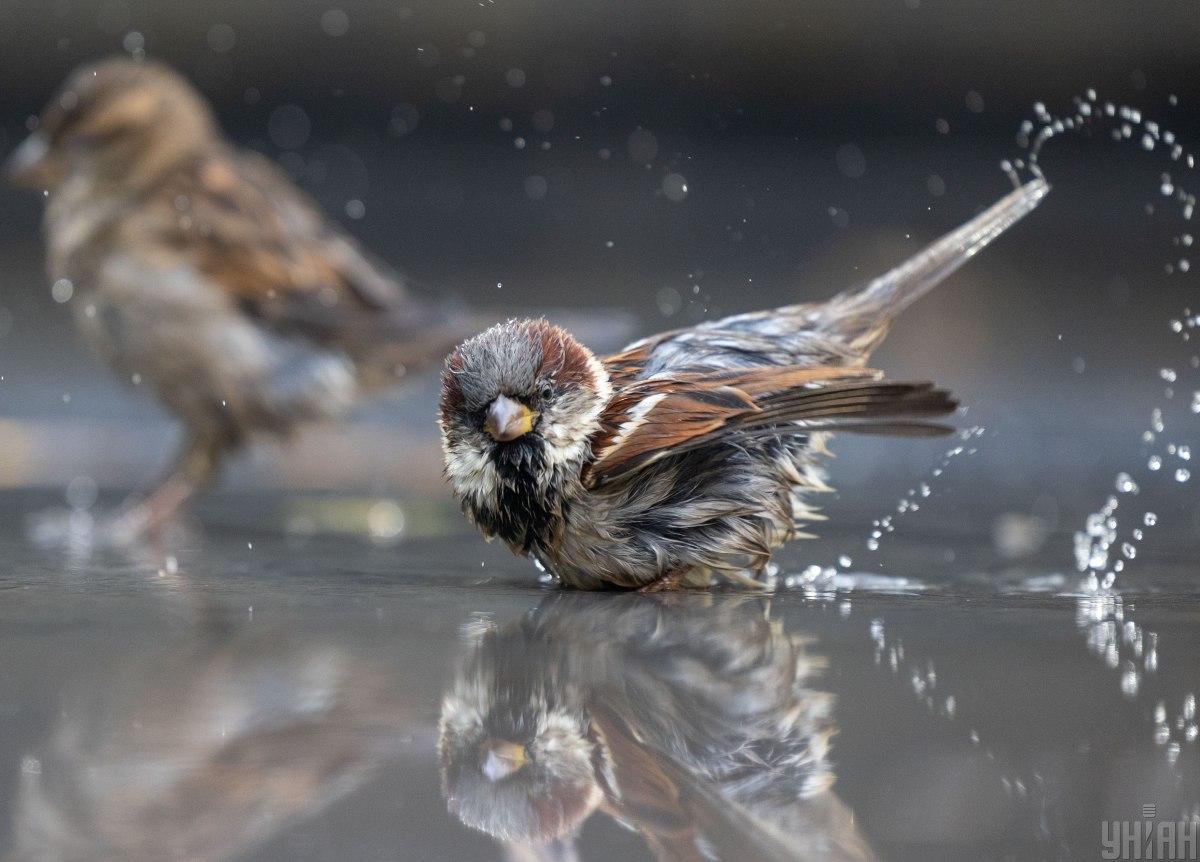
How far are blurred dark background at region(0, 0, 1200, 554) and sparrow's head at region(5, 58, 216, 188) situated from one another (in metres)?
2.51

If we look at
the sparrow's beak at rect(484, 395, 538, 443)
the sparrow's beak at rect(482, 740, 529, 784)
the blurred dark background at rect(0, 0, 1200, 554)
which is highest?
the blurred dark background at rect(0, 0, 1200, 554)

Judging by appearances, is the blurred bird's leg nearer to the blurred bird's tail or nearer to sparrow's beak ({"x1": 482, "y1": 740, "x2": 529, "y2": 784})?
the blurred bird's tail

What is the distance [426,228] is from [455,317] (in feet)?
10.0

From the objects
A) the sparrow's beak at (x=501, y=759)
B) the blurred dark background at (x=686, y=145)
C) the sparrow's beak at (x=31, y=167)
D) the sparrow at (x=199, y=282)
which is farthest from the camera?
the blurred dark background at (x=686, y=145)

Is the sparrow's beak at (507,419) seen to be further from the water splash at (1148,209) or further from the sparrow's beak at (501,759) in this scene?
the water splash at (1148,209)

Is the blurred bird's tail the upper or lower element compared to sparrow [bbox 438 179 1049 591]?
upper

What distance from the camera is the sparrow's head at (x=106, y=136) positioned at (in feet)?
14.8

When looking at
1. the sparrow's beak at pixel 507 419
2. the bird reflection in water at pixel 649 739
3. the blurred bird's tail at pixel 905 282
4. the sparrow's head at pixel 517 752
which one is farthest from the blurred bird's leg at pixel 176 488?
the sparrow's head at pixel 517 752

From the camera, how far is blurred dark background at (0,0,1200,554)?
724 centimetres

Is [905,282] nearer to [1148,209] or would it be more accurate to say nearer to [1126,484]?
[1126,484]

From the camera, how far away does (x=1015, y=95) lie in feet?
24.7

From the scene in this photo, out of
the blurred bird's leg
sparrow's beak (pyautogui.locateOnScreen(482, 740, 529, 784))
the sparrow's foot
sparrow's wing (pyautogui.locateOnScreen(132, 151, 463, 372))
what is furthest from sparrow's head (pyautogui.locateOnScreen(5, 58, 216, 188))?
sparrow's beak (pyautogui.locateOnScreen(482, 740, 529, 784))

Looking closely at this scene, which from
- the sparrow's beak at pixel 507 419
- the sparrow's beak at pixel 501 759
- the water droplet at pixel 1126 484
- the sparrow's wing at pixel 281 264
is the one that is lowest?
the sparrow's beak at pixel 501 759

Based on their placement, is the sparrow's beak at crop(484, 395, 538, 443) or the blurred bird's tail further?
the blurred bird's tail
